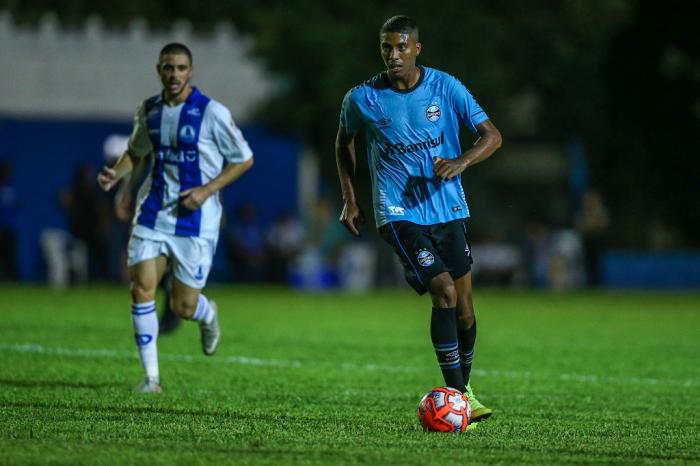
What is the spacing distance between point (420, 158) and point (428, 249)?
566 millimetres

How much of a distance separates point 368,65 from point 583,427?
24443 mm

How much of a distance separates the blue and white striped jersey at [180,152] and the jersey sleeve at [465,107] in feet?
6.62

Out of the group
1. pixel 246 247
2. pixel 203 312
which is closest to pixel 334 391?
pixel 203 312

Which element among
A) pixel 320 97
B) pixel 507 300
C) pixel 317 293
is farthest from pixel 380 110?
pixel 320 97

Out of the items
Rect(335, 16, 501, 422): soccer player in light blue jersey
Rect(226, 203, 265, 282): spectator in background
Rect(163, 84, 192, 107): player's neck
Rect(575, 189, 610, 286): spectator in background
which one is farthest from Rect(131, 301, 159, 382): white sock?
Rect(575, 189, 610, 286): spectator in background

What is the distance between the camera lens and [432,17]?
106ft

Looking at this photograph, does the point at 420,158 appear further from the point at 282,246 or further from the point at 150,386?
the point at 282,246

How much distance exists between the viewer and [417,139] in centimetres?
834

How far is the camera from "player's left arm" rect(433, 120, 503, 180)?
8055 millimetres

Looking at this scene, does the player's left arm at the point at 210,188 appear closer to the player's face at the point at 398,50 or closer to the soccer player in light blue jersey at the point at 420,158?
the soccer player in light blue jersey at the point at 420,158

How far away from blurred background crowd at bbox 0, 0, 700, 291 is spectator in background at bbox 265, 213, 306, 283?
0.05 metres

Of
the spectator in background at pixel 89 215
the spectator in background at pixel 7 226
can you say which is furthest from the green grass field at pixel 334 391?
the spectator in background at pixel 7 226

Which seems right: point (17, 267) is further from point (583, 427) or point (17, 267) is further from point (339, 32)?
point (583, 427)

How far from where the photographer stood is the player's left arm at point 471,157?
805 centimetres
